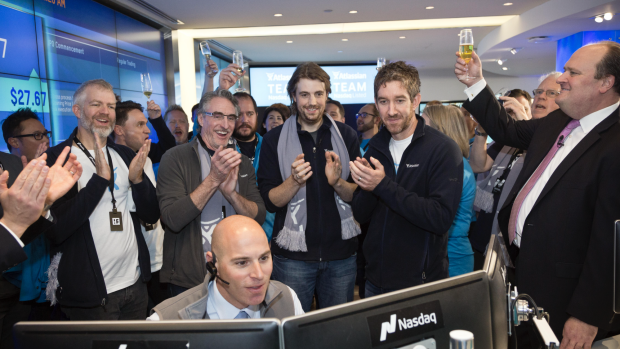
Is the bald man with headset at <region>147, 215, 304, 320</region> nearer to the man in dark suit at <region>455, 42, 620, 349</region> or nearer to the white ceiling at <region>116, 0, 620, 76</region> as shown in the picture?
the man in dark suit at <region>455, 42, 620, 349</region>

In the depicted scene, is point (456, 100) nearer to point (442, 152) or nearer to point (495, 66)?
point (495, 66)

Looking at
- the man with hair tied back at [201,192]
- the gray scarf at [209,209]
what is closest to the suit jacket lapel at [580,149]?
the man with hair tied back at [201,192]

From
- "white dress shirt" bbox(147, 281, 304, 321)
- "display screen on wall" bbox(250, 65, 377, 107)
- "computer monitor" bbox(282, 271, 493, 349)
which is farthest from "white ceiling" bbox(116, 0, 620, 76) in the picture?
"computer monitor" bbox(282, 271, 493, 349)

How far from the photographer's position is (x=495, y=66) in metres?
12.7

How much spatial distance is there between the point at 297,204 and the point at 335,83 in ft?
32.7

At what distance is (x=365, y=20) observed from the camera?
8148 millimetres

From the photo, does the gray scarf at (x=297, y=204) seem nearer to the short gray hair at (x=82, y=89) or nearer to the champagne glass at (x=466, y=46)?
the champagne glass at (x=466, y=46)

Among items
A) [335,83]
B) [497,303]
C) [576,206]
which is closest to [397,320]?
[497,303]

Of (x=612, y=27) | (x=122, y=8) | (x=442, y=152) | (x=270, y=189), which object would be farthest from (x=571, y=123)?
(x=612, y=27)

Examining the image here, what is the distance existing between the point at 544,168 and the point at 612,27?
23.7 feet

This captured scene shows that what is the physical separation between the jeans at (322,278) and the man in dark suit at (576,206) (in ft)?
2.82

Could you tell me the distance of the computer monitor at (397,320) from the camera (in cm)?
78

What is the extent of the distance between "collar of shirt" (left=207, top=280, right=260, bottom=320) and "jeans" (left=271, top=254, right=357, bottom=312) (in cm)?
82

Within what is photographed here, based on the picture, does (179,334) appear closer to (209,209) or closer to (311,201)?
(209,209)
